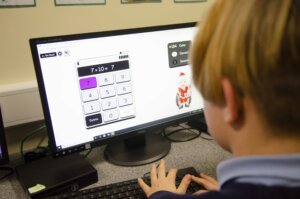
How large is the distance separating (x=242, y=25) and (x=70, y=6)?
796 millimetres

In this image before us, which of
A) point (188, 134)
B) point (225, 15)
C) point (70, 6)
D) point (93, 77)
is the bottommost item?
point (188, 134)

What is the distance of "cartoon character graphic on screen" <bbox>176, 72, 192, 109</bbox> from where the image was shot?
106 cm

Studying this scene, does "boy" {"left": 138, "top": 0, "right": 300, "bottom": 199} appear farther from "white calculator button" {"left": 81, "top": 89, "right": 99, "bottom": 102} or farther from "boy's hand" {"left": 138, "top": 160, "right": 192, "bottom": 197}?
"white calculator button" {"left": 81, "top": 89, "right": 99, "bottom": 102}

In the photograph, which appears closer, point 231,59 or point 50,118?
point 231,59

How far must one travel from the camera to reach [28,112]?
111cm

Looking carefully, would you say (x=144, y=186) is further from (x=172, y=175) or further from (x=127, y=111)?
(x=127, y=111)

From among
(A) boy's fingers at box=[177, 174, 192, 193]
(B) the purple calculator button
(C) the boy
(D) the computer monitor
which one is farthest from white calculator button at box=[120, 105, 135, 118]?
(C) the boy

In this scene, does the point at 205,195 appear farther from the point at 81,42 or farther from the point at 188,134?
the point at 188,134

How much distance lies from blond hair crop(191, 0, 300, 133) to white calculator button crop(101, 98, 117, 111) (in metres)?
0.46

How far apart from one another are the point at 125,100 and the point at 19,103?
0.38 metres

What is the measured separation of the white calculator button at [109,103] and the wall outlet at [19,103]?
0.99 ft

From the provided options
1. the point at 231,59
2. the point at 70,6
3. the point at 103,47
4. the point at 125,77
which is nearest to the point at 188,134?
the point at 125,77

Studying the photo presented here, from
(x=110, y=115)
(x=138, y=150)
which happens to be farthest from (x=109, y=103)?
(x=138, y=150)

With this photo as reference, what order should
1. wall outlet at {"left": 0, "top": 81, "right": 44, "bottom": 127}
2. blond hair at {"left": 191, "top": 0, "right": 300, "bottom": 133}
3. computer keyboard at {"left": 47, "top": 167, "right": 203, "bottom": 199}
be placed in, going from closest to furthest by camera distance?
blond hair at {"left": 191, "top": 0, "right": 300, "bottom": 133} → computer keyboard at {"left": 47, "top": 167, "right": 203, "bottom": 199} → wall outlet at {"left": 0, "top": 81, "right": 44, "bottom": 127}
